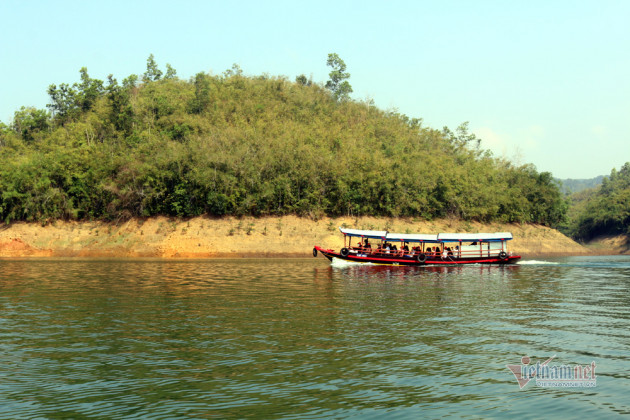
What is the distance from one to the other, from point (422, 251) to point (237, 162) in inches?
1255

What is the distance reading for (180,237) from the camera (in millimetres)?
71750

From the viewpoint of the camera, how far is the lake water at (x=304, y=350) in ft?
40.6

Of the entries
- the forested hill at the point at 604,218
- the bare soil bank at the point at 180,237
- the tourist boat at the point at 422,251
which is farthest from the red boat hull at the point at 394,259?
the forested hill at the point at 604,218

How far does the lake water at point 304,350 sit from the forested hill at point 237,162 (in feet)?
140

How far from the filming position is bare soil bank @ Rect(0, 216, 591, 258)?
7056cm

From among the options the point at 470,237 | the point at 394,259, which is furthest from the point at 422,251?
the point at 470,237

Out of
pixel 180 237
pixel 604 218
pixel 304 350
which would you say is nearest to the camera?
pixel 304 350

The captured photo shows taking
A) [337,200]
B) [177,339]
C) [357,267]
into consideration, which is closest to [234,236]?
[337,200]

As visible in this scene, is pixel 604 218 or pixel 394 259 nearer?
pixel 394 259

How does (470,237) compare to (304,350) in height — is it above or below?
above

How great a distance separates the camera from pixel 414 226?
81.4 metres

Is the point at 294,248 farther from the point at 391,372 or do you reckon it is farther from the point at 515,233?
the point at 391,372

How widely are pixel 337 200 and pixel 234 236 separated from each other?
16465mm

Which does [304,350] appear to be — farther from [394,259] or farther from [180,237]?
[180,237]
